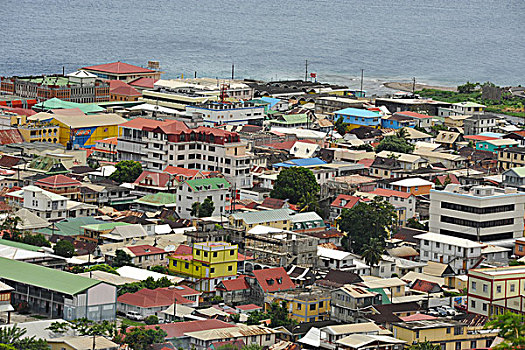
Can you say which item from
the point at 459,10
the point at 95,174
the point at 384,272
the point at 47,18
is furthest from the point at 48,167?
the point at 459,10

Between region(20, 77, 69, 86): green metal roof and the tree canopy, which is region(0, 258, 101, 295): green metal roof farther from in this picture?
region(20, 77, 69, 86): green metal roof

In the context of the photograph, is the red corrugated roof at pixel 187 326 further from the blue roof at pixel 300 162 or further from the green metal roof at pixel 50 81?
the green metal roof at pixel 50 81

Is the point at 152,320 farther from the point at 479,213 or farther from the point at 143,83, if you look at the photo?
the point at 143,83

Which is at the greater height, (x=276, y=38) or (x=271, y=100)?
(x=271, y=100)

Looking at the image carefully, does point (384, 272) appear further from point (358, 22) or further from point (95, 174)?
point (358, 22)

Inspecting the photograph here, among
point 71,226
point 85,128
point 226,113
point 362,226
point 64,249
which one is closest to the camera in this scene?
point 64,249

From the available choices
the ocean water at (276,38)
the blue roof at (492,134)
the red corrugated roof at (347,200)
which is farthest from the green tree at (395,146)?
the ocean water at (276,38)

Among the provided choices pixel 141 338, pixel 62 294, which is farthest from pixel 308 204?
pixel 141 338
